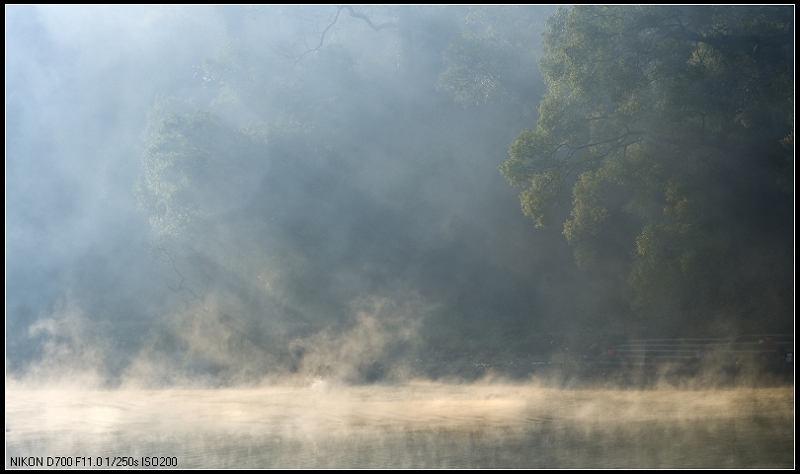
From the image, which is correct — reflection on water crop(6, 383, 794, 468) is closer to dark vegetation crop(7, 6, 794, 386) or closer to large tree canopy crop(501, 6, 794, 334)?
large tree canopy crop(501, 6, 794, 334)

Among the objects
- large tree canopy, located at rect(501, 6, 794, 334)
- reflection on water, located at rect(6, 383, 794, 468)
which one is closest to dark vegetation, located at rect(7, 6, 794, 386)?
large tree canopy, located at rect(501, 6, 794, 334)

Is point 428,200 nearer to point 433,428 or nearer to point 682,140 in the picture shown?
point 682,140

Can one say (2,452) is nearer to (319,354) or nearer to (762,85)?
(319,354)

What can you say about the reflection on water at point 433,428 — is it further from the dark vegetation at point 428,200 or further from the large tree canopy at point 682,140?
the dark vegetation at point 428,200

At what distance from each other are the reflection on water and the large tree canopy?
6.87ft

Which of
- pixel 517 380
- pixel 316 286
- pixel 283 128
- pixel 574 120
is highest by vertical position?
pixel 283 128

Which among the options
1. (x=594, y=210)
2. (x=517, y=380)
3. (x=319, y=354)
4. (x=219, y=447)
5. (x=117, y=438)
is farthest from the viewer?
(x=319, y=354)

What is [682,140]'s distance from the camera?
1092 centimetres

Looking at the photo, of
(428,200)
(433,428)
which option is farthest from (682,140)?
(428,200)

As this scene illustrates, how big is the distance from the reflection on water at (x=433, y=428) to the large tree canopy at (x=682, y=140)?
2094mm

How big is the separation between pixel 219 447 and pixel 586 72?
6.29m

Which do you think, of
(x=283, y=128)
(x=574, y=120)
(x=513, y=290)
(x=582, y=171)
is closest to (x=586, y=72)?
(x=574, y=120)

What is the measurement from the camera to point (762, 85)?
1037 centimetres

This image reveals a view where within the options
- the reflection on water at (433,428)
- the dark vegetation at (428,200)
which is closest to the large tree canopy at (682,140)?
the dark vegetation at (428,200)
